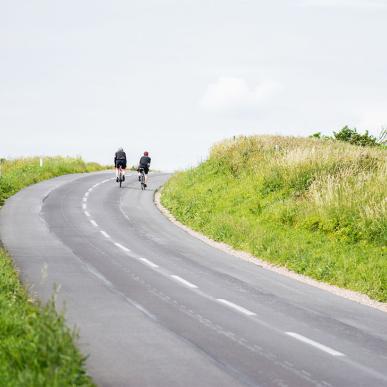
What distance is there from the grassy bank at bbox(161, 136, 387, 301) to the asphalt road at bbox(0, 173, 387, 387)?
45.9 inches

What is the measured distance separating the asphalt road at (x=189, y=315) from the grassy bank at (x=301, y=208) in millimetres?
1165

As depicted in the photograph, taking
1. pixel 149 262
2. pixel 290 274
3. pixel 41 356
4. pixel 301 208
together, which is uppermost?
pixel 301 208

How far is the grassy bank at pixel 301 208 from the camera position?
15930 mm

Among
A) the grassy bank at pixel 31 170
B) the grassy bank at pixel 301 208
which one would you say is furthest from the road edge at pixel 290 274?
the grassy bank at pixel 31 170

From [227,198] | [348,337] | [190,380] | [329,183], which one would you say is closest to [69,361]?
[190,380]

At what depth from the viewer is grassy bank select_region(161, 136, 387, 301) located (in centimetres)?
1593

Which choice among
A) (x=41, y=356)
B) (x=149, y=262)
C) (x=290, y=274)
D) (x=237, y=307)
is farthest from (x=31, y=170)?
(x=41, y=356)

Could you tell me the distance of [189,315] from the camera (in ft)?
35.0

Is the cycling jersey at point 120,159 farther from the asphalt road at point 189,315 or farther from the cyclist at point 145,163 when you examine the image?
the asphalt road at point 189,315

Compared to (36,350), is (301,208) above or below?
above

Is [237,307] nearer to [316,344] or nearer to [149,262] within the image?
[316,344]

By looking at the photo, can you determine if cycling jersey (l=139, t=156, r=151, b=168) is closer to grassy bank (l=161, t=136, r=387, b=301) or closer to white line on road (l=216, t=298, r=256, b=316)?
grassy bank (l=161, t=136, r=387, b=301)

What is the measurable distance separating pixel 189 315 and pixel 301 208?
10.3 metres

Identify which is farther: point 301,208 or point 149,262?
point 301,208
